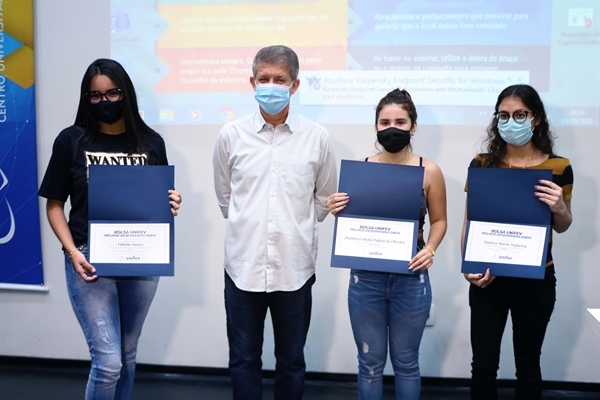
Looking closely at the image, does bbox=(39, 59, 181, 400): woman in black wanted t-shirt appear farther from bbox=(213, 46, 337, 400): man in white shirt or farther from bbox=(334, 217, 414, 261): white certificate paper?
bbox=(334, 217, 414, 261): white certificate paper

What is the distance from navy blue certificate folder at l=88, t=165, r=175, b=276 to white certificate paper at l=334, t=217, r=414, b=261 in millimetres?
660

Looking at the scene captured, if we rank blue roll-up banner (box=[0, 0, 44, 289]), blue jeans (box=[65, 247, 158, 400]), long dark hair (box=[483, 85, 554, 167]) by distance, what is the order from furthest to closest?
blue roll-up banner (box=[0, 0, 44, 289]) < long dark hair (box=[483, 85, 554, 167]) < blue jeans (box=[65, 247, 158, 400])

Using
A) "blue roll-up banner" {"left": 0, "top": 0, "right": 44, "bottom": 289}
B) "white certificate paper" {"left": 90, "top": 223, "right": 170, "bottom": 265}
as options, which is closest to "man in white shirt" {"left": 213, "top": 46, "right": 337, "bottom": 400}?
"white certificate paper" {"left": 90, "top": 223, "right": 170, "bottom": 265}

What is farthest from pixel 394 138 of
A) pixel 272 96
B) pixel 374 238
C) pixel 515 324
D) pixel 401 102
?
pixel 515 324

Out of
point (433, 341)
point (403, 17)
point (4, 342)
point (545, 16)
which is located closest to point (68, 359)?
point (4, 342)

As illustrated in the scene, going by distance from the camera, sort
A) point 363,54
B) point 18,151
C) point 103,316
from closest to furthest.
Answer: point 103,316
point 363,54
point 18,151

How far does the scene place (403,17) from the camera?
2777 mm

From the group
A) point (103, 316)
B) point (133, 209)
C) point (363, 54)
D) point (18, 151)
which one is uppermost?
point (363, 54)

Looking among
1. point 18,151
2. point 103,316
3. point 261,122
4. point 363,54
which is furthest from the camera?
point 18,151

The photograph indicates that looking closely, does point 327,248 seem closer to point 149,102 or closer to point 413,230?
point 413,230

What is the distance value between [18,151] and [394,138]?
2325 mm

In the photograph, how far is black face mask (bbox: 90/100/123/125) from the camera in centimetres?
187

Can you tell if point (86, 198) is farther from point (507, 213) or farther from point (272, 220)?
point (507, 213)

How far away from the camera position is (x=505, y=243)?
6.22ft
